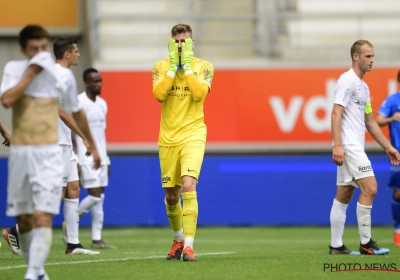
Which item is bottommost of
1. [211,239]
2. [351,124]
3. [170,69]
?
[211,239]

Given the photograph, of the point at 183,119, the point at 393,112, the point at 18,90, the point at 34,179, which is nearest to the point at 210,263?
the point at 183,119

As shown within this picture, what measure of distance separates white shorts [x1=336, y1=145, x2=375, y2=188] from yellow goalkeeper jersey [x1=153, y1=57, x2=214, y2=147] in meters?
1.73

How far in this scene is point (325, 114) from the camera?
54.5ft

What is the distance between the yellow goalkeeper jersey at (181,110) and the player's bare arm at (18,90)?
2.25 m

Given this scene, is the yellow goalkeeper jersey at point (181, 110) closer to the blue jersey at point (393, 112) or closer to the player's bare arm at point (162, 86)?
the player's bare arm at point (162, 86)

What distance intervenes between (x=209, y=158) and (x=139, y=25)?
3309mm

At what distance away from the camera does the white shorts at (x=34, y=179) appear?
21.2ft

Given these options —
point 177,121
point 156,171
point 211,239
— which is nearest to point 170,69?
point 177,121

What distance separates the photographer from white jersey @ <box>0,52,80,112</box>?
21.5 ft

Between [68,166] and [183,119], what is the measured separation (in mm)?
2130

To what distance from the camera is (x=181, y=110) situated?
8680 mm

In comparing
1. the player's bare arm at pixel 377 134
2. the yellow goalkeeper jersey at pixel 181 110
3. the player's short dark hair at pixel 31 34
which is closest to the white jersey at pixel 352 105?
the player's bare arm at pixel 377 134

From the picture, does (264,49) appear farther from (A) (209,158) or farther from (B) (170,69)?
(B) (170,69)

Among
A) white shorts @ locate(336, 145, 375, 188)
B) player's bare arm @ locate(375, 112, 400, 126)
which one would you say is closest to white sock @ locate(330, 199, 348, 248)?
white shorts @ locate(336, 145, 375, 188)
